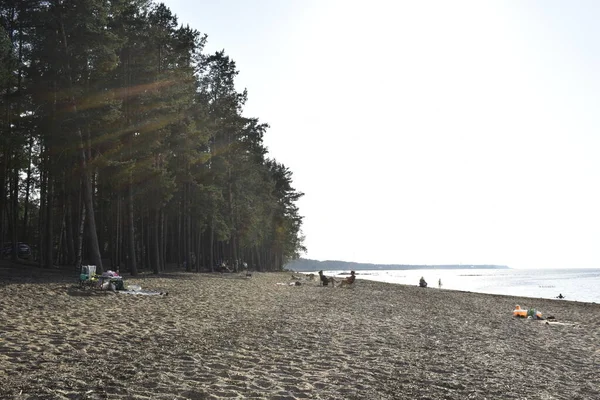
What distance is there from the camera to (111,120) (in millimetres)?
26094

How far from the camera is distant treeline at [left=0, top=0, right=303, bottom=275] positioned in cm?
2450

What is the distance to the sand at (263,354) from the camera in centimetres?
717

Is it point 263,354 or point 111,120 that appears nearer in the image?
point 263,354

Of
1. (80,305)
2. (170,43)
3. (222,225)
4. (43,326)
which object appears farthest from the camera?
(222,225)

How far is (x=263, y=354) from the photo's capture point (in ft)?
31.9

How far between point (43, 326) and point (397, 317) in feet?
38.8

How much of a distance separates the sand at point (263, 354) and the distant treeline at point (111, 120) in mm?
11227

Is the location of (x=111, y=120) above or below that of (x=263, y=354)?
above

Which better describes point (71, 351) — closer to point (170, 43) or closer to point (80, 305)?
point (80, 305)

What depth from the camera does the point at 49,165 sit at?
28250 millimetres

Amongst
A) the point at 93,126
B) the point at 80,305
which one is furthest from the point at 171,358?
the point at 93,126

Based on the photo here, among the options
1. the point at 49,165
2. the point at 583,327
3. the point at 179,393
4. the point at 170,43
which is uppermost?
the point at 170,43

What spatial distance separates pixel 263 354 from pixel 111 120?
66.4 ft

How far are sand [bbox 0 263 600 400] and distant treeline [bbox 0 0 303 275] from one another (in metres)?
11.2
